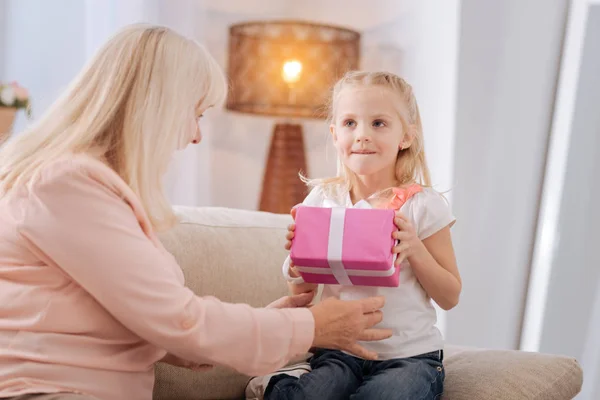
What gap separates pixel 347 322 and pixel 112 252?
17.3 inches

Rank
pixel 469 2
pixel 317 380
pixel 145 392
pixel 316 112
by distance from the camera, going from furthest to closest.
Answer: pixel 316 112 < pixel 469 2 < pixel 317 380 < pixel 145 392

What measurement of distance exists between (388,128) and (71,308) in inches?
28.6

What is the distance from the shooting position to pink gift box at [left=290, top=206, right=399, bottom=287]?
4.60 feet

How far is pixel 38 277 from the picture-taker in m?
1.25

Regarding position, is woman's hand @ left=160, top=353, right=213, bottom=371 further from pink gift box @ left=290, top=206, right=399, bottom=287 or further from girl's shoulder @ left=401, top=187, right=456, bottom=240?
girl's shoulder @ left=401, top=187, right=456, bottom=240

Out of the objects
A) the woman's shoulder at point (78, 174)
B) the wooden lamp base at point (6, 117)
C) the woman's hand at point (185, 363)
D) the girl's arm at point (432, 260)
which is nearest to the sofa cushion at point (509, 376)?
the girl's arm at point (432, 260)

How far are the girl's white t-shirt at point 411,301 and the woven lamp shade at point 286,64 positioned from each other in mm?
1697

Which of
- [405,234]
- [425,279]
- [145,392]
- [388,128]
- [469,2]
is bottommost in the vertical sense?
[145,392]

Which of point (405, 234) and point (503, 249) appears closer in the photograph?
point (405, 234)

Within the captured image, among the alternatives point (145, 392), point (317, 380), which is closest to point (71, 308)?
point (145, 392)

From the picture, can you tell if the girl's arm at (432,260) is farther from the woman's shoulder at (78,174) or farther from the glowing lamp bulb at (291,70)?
the glowing lamp bulb at (291,70)

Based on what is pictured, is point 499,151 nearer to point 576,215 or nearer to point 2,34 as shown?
point 576,215

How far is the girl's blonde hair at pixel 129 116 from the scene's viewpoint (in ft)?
4.25

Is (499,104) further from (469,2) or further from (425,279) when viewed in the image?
(425,279)
